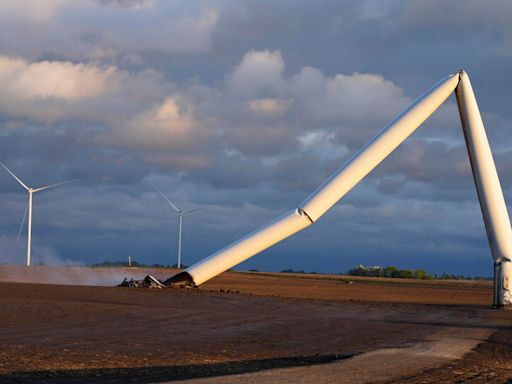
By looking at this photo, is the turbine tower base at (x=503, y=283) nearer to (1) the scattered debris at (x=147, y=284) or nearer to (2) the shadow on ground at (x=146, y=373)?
(1) the scattered debris at (x=147, y=284)

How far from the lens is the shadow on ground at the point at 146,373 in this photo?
16.5 metres

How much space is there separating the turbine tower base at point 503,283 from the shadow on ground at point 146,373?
76.6 ft

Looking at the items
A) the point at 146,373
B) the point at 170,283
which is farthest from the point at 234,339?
the point at 170,283

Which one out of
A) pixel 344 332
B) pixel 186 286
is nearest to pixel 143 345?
pixel 344 332

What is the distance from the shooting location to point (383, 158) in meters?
45.8

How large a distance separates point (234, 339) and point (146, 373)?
8871 mm

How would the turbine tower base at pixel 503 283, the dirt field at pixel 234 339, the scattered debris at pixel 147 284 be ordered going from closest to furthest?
the dirt field at pixel 234 339 < the turbine tower base at pixel 503 283 < the scattered debris at pixel 147 284

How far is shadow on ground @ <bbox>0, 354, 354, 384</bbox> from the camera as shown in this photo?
651 inches

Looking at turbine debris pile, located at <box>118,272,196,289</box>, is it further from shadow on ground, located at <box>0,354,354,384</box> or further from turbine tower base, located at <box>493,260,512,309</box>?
shadow on ground, located at <box>0,354,354,384</box>

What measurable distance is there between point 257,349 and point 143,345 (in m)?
3.03

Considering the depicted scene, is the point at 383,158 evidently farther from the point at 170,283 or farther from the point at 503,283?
the point at 170,283

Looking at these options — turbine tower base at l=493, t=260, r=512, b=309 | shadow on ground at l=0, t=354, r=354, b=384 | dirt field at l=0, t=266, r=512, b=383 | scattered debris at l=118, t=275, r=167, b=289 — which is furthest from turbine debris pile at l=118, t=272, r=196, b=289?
shadow on ground at l=0, t=354, r=354, b=384

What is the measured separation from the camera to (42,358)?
65.6 feet

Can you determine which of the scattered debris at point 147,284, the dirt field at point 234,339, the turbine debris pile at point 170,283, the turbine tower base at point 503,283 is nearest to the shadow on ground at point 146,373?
the dirt field at point 234,339
